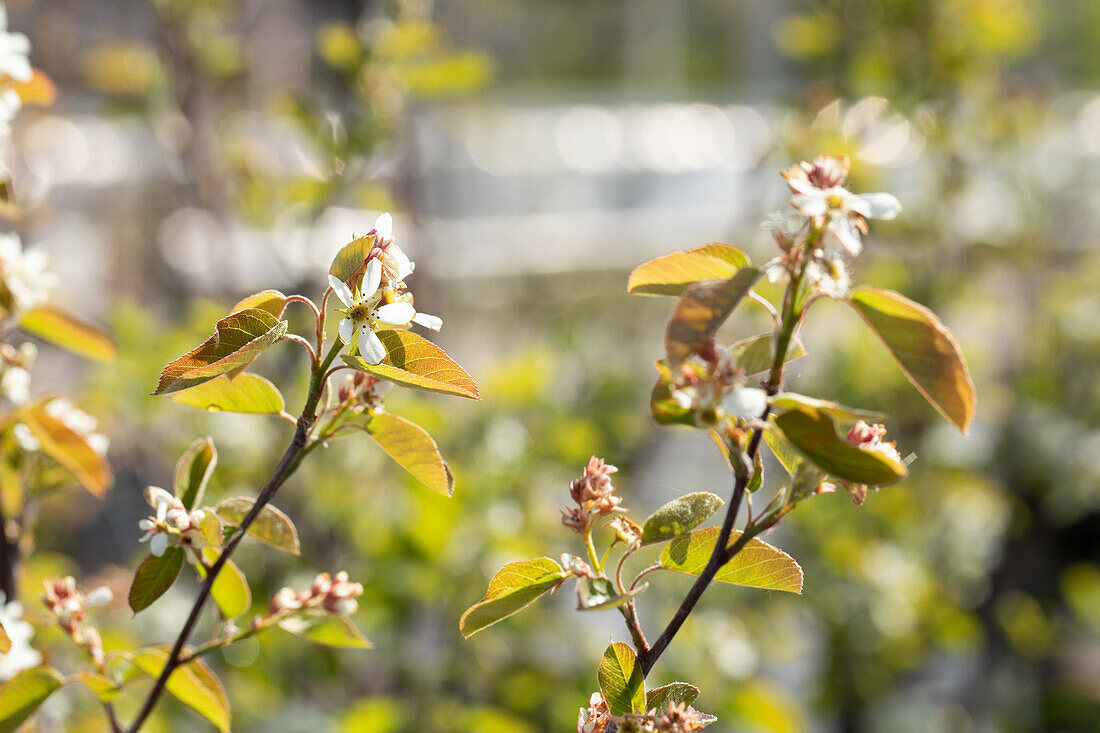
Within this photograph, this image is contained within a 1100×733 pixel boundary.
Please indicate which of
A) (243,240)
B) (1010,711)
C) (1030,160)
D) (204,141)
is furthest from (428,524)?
(243,240)

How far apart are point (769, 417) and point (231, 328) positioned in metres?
0.14

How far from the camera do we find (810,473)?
0.89 ft

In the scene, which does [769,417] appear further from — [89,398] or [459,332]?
[459,332]

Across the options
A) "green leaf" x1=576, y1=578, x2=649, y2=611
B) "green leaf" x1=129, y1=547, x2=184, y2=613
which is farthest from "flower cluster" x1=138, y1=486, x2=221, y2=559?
"green leaf" x1=576, y1=578, x2=649, y2=611

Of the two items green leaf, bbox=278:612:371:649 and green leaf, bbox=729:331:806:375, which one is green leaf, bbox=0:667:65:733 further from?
green leaf, bbox=729:331:806:375

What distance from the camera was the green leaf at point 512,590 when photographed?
28cm

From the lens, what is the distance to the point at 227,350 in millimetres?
269

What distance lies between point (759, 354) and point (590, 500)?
0.21ft

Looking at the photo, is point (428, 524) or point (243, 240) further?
point (243, 240)

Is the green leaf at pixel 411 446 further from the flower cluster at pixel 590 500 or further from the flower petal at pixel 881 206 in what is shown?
the flower petal at pixel 881 206

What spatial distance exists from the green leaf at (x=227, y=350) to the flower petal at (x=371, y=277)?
0.02 m

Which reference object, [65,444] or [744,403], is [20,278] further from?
[744,403]

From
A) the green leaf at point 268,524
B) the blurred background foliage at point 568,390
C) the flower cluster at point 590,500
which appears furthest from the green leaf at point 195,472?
the blurred background foliage at point 568,390

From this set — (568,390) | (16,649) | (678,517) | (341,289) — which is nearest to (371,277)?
(341,289)
